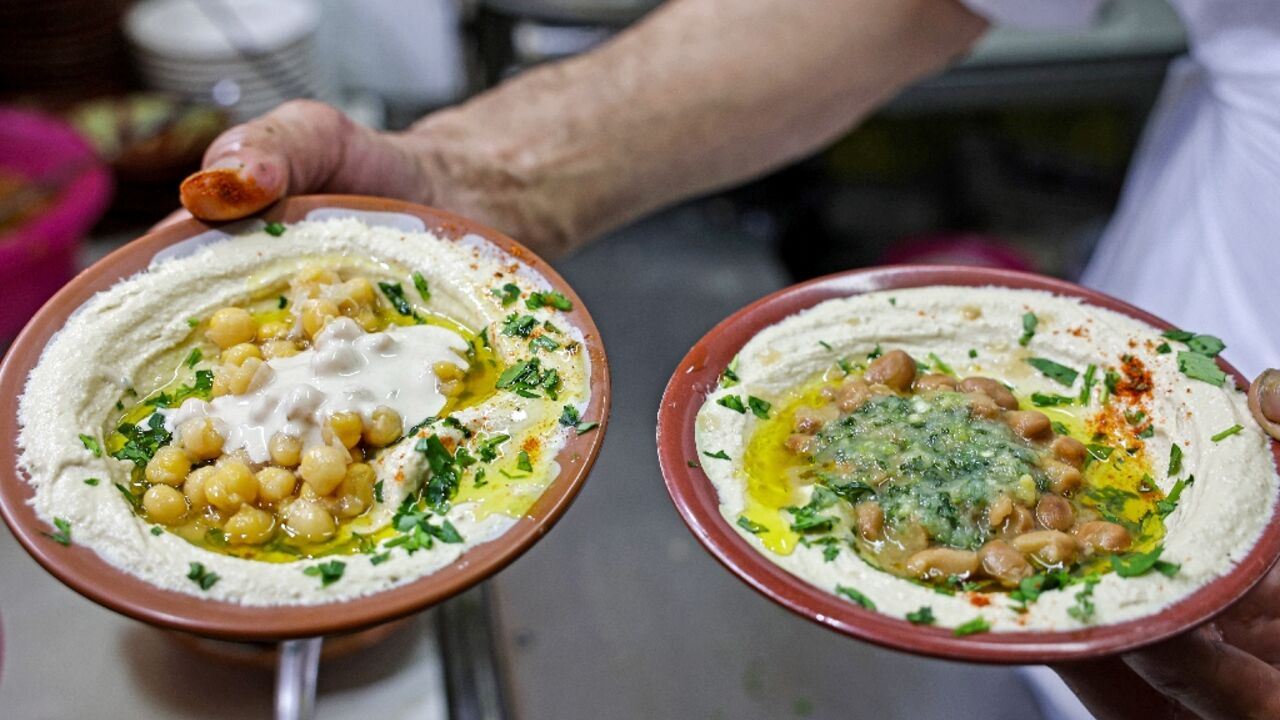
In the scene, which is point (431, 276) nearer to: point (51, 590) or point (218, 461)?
point (218, 461)

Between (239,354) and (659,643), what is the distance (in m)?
1.68

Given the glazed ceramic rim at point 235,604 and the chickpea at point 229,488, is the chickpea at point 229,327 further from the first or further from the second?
the chickpea at point 229,488

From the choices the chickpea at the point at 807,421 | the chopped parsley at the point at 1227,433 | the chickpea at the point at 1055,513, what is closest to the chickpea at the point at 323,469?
the chickpea at the point at 807,421

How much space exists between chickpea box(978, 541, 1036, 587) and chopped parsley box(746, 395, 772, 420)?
60cm

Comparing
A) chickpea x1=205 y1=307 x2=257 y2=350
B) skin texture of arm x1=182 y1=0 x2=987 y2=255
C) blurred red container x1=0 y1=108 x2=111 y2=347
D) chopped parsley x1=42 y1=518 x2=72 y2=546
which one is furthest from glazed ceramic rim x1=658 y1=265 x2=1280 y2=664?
blurred red container x1=0 y1=108 x2=111 y2=347

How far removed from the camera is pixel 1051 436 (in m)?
2.44

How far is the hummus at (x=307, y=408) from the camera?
2086 mm

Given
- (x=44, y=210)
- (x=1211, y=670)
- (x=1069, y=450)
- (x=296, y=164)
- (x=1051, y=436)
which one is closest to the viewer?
(x=1211, y=670)

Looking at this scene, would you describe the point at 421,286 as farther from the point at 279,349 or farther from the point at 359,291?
the point at 279,349

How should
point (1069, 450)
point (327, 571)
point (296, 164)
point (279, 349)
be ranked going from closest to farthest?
point (327, 571), point (1069, 450), point (279, 349), point (296, 164)

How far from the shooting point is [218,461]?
2301 millimetres

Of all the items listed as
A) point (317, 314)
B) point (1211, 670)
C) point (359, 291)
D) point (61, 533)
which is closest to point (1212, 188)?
point (1211, 670)

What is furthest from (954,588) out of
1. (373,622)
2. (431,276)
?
(431,276)

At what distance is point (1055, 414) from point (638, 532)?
174 cm
